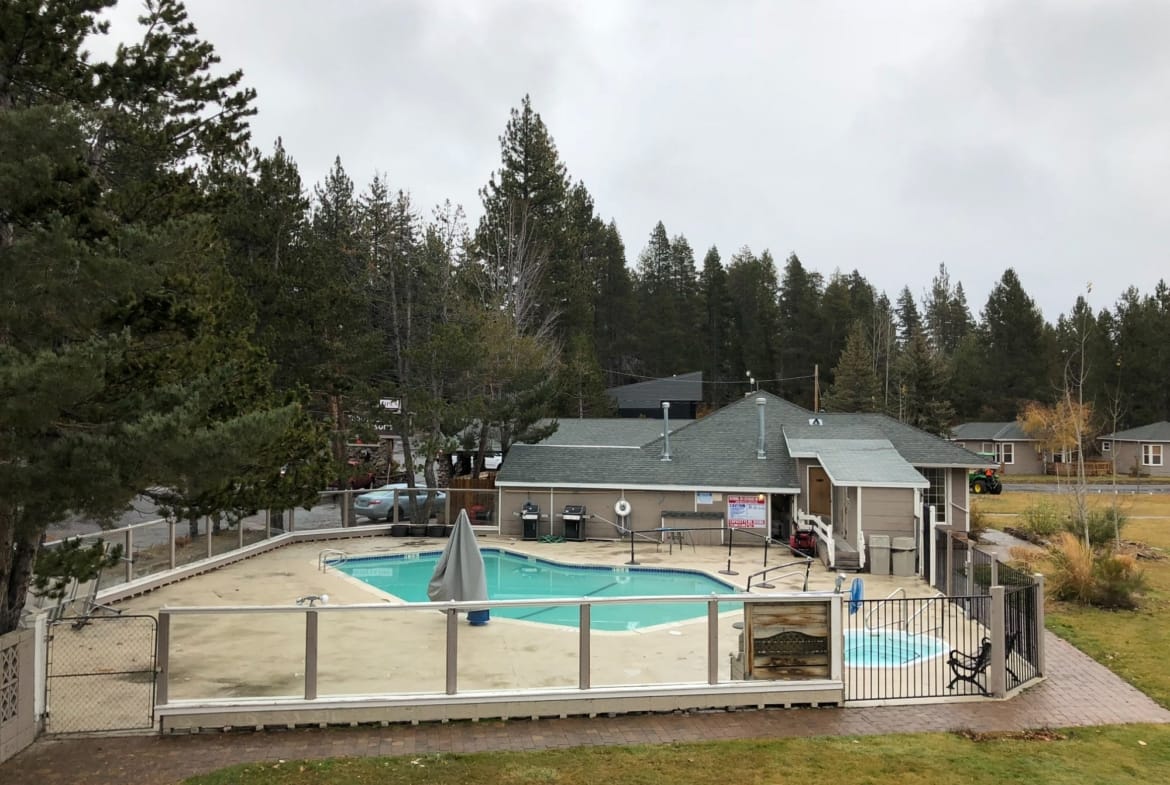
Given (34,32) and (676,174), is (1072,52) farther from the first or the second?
(676,174)

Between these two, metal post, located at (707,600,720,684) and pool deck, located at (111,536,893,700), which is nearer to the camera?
pool deck, located at (111,536,893,700)

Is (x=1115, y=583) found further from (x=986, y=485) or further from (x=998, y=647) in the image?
(x=986, y=485)

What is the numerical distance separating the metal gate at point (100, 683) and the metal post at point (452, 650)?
2.92 metres

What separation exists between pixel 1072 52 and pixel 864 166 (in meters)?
12.1

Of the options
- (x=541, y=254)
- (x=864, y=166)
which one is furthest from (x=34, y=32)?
(x=541, y=254)

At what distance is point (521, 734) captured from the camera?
27.0 feet

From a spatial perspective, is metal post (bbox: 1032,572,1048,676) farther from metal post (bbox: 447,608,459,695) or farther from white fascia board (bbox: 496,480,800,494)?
white fascia board (bbox: 496,480,800,494)

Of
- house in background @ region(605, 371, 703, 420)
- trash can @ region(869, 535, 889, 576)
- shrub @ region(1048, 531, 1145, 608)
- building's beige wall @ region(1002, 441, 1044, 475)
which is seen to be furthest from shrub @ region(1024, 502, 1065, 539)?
building's beige wall @ region(1002, 441, 1044, 475)

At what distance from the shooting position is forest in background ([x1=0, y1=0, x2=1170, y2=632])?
24.1 ft

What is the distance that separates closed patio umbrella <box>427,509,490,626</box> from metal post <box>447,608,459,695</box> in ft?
12.8

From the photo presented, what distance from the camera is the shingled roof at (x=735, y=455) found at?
71.4ft

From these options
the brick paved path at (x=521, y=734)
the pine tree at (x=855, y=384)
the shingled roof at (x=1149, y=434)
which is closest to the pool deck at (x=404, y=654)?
the brick paved path at (x=521, y=734)

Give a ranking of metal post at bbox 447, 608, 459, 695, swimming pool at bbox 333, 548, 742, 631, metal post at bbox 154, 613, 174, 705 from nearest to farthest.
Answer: metal post at bbox 154, 613, 174, 705 → metal post at bbox 447, 608, 459, 695 → swimming pool at bbox 333, 548, 742, 631

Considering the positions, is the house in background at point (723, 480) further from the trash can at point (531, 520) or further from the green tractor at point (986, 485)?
the green tractor at point (986, 485)
